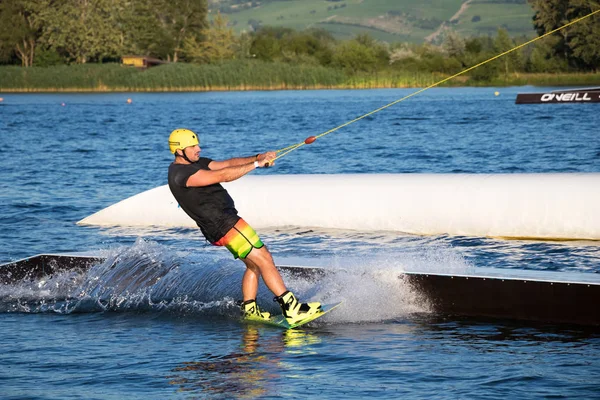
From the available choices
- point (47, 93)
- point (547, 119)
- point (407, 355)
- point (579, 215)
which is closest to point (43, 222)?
point (579, 215)

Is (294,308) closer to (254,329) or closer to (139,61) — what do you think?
(254,329)

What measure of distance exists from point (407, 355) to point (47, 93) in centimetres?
7857

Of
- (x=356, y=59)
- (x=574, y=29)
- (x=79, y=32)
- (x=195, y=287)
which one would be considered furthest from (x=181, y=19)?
(x=195, y=287)

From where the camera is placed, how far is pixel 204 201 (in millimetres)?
8594

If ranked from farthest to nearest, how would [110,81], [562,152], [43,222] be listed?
[110,81]
[562,152]
[43,222]

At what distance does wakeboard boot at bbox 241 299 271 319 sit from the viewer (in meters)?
9.21

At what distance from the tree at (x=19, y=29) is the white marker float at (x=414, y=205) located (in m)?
77.8

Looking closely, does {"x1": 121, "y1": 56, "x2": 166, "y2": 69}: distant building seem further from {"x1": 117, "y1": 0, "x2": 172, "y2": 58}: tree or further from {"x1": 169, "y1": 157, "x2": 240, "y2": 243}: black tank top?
{"x1": 169, "y1": 157, "x2": 240, "y2": 243}: black tank top

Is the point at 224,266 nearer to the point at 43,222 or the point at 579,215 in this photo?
the point at 579,215

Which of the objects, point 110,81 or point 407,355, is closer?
point 407,355

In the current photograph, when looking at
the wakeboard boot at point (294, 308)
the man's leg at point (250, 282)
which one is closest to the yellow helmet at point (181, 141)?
the man's leg at point (250, 282)

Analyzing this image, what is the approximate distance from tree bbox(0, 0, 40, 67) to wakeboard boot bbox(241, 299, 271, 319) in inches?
3335

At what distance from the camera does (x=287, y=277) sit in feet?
33.0

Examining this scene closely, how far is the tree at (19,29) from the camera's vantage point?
293 feet
